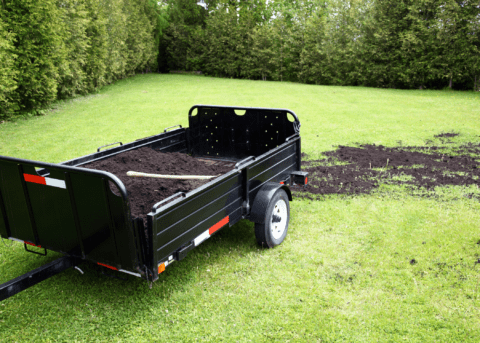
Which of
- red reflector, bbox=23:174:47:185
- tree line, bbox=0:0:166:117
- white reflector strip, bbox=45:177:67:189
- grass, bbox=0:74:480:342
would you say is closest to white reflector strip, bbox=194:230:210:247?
grass, bbox=0:74:480:342

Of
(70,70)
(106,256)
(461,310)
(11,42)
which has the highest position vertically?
(11,42)

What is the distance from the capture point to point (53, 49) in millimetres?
14781

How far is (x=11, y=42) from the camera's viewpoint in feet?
41.6

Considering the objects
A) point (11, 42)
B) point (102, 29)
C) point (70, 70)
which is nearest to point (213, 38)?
point (102, 29)

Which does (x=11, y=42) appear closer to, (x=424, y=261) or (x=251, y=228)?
(x=251, y=228)

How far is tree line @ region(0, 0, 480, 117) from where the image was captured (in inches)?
547

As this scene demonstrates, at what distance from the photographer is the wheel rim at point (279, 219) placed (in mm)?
4484

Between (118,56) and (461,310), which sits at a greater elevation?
(118,56)

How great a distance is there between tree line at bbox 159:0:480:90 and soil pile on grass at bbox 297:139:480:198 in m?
15.6

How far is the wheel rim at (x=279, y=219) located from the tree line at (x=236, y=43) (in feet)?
37.8

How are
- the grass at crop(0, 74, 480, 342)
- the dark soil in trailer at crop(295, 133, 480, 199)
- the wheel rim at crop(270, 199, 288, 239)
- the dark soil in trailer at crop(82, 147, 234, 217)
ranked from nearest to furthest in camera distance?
the grass at crop(0, 74, 480, 342), the dark soil in trailer at crop(82, 147, 234, 217), the wheel rim at crop(270, 199, 288, 239), the dark soil in trailer at crop(295, 133, 480, 199)

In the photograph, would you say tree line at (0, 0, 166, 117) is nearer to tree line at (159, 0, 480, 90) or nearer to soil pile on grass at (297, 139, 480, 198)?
soil pile on grass at (297, 139, 480, 198)

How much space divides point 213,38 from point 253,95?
17326 mm

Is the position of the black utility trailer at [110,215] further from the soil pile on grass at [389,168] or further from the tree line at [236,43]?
the tree line at [236,43]
